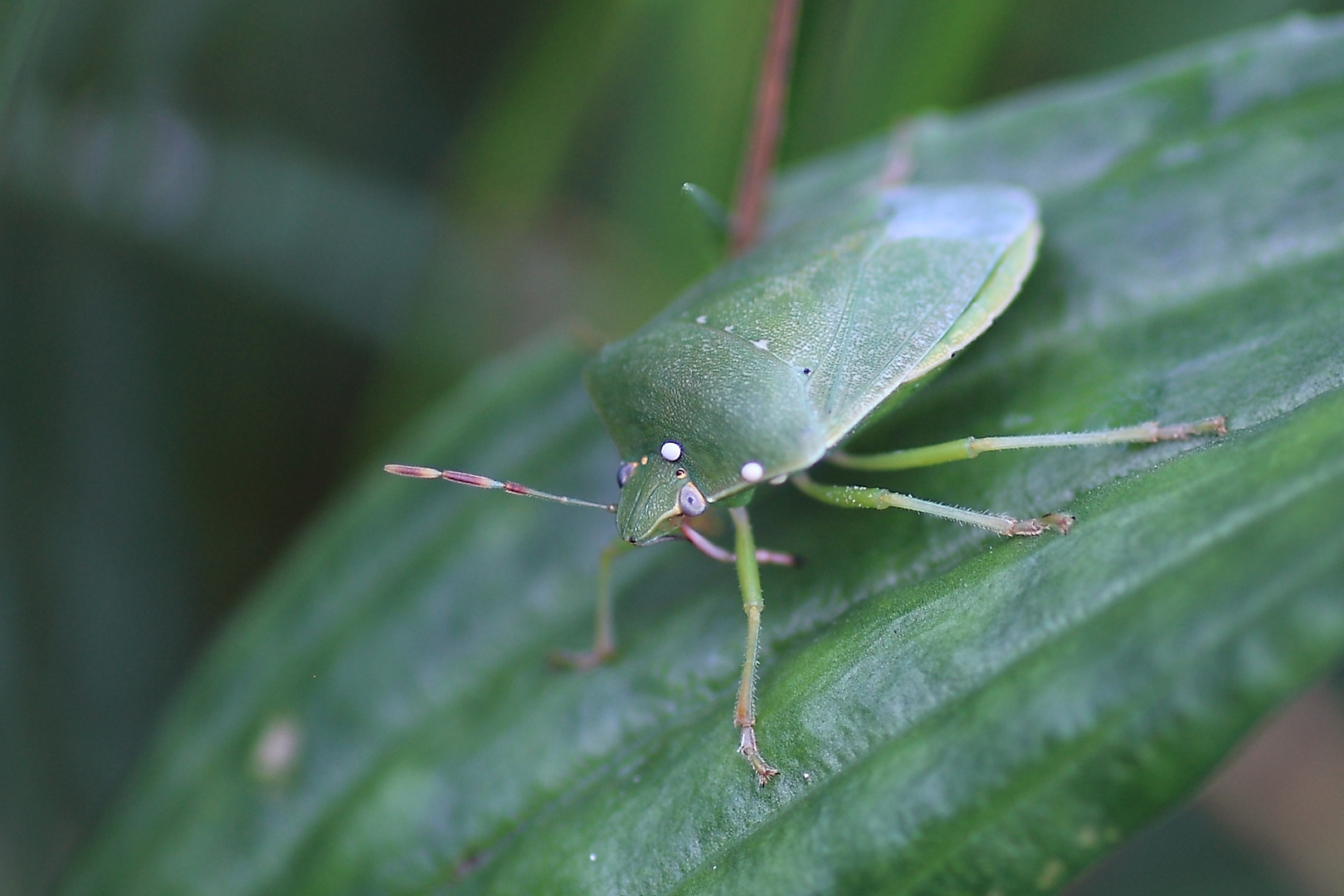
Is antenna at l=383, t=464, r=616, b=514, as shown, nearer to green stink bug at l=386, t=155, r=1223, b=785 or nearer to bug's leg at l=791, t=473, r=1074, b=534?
green stink bug at l=386, t=155, r=1223, b=785

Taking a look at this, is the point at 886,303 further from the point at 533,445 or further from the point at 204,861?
the point at 204,861

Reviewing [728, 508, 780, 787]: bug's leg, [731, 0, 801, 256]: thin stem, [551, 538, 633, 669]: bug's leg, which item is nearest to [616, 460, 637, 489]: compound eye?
[551, 538, 633, 669]: bug's leg

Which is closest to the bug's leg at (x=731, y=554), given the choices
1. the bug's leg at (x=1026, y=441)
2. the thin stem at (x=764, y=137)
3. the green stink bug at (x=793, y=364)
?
the green stink bug at (x=793, y=364)

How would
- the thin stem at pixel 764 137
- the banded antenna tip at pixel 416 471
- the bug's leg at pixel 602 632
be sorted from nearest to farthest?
the banded antenna tip at pixel 416 471 → the bug's leg at pixel 602 632 → the thin stem at pixel 764 137

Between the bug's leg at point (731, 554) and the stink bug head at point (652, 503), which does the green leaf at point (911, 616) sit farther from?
the stink bug head at point (652, 503)

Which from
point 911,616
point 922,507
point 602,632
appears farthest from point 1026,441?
point 602,632

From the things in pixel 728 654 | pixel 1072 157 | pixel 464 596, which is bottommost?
pixel 464 596

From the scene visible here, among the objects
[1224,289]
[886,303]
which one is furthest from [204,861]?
[1224,289]
